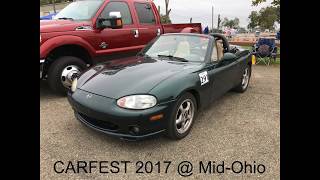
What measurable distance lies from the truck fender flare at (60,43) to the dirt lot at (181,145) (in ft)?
3.27

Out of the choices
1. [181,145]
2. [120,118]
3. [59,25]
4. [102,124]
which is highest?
[59,25]

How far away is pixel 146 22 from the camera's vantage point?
6.97 m

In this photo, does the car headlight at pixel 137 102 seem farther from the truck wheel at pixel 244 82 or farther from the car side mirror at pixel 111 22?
the truck wheel at pixel 244 82

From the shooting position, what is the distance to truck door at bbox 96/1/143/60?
597cm

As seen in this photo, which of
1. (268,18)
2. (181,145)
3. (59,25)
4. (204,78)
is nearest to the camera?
(181,145)

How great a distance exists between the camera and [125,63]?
4.37 meters

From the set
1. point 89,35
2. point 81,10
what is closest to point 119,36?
point 89,35

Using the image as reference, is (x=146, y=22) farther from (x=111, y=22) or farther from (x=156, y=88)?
(x=156, y=88)

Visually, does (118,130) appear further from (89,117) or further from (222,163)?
(222,163)

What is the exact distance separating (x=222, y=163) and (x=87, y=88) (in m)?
1.92

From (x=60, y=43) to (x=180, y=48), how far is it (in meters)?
2.27

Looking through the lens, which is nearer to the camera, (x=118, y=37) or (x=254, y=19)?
(x=118, y=37)

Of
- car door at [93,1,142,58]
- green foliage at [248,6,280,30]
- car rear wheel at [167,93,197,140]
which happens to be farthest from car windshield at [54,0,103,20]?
green foliage at [248,6,280,30]
